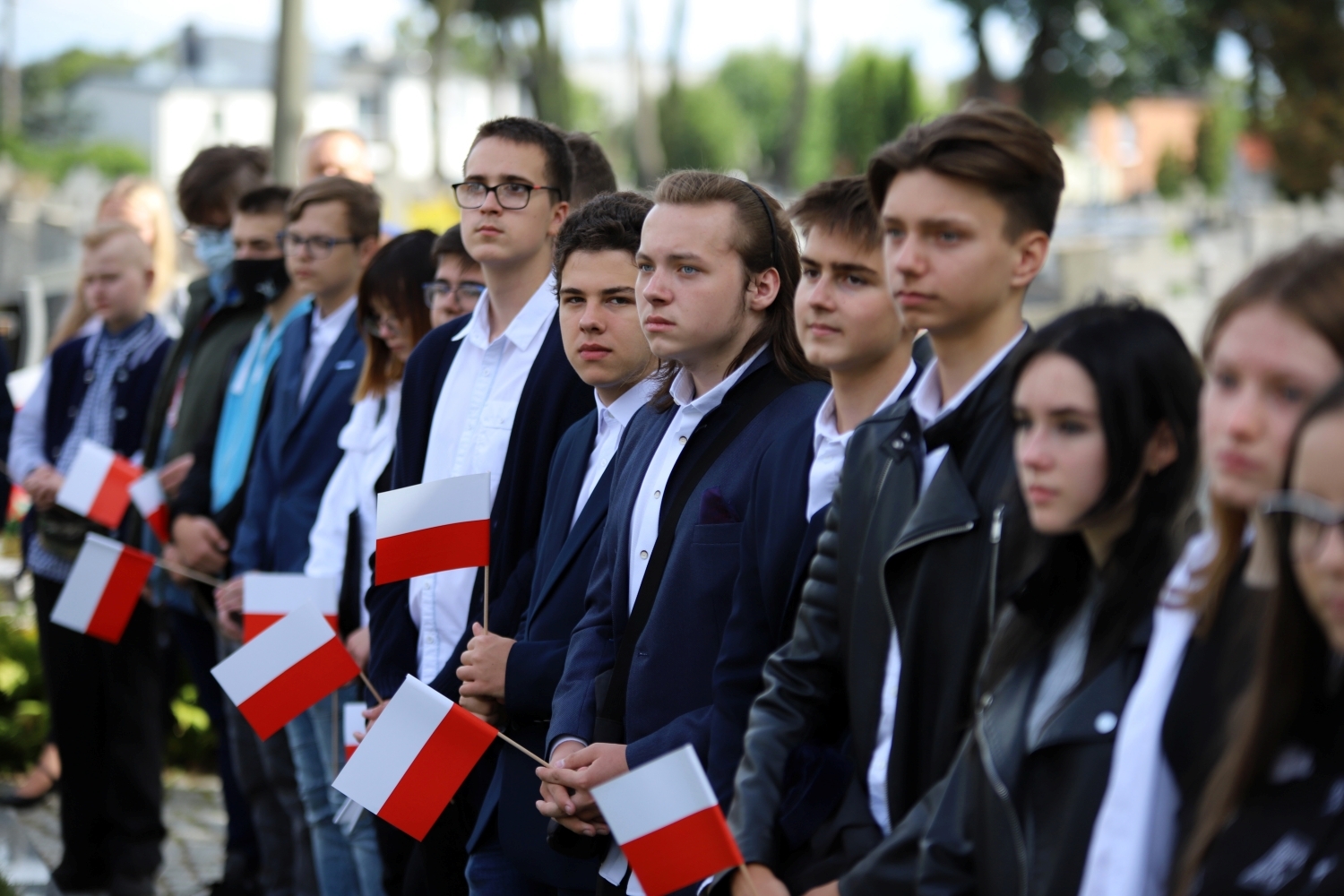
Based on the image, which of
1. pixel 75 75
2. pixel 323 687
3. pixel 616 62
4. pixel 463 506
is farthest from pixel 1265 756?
pixel 616 62

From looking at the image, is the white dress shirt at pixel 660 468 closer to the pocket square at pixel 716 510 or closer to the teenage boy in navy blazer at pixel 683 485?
the teenage boy in navy blazer at pixel 683 485

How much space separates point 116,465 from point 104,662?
0.90m

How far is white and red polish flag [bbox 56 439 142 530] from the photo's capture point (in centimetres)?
608

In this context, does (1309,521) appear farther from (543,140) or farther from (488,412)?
(543,140)

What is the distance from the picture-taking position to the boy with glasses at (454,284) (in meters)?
4.96

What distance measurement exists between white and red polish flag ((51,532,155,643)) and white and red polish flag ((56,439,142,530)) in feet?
1.09

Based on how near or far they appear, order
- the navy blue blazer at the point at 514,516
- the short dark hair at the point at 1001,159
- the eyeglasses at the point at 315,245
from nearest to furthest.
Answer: the short dark hair at the point at 1001,159, the navy blue blazer at the point at 514,516, the eyeglasses at the point at 315,245

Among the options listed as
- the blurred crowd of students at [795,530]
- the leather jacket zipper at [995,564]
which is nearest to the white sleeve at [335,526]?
the blurred crowd of students at [795,530]

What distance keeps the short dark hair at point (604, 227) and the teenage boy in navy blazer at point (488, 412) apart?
11.4 inches

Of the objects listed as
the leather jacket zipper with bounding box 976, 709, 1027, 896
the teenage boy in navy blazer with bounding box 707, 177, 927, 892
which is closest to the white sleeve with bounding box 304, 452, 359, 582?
the teenage boy in navy blazer with bounding box 707, 177, 927, 892

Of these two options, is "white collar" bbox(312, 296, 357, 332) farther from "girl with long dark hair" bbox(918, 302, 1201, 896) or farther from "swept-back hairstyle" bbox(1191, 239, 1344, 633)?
"swept-back hairstyle" bbox(1191, 239, 1344, 633)

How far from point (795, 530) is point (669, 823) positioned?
63cm

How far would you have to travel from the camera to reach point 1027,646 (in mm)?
2275

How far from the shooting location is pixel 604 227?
3.85 meters
